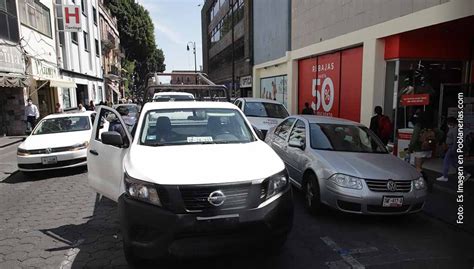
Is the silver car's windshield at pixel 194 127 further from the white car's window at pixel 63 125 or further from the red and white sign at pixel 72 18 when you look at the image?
the red and white sign at pixel 72 18

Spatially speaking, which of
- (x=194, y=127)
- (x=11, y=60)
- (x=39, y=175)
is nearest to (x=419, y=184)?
(x=194, y=127)

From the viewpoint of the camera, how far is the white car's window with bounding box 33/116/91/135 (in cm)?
886

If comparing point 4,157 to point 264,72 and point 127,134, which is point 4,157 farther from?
point 264,72

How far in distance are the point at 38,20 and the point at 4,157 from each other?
11.0 metres

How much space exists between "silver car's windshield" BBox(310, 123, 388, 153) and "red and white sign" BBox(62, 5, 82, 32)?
19.1 meters

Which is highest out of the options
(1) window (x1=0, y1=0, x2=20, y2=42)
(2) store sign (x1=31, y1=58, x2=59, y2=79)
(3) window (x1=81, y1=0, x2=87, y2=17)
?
(3) window (x1=81, y1=0, x2=87, y2=17)

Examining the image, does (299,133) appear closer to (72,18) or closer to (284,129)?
(284,129)

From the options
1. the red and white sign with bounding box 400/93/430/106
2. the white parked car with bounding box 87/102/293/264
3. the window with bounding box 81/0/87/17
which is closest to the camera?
the white parked car with bounding box 87/102/293/264

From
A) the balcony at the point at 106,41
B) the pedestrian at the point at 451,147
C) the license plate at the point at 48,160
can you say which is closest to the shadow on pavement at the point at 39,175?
the license plate at the point at 48,160

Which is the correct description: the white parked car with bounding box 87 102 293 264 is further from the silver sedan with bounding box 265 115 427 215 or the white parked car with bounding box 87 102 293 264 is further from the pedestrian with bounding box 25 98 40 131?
the pedestrian with bounding box 25 98 40 131

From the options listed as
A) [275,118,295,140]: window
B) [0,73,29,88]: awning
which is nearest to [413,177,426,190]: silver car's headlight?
[275,118,295,140]: window

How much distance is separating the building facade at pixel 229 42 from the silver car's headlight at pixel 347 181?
70.2 ft

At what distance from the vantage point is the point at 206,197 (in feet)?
10.2

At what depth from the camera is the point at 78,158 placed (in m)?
8.05
